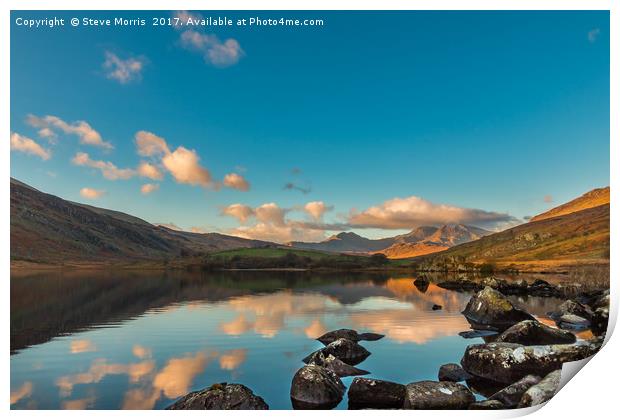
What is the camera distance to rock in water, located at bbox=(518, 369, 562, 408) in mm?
12383

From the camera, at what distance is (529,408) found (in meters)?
12.4

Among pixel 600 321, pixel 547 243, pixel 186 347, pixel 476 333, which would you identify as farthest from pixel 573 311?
pixel 547 243

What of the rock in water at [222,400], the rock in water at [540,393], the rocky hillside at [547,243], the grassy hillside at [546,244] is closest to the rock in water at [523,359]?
the rock in water at [540,393]

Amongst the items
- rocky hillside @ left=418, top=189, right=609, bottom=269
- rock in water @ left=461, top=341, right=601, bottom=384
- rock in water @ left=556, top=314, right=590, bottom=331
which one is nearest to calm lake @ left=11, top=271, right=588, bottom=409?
rock in water @ left=461, top=341, right=601, bottom=384

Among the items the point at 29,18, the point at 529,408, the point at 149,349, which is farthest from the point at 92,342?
the point at 529,408

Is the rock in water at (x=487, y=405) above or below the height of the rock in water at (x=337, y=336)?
below

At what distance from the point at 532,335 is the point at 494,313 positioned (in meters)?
9.20

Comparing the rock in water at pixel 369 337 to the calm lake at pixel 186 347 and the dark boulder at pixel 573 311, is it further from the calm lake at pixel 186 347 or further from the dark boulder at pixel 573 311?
the dark boulder at pixel 573 311

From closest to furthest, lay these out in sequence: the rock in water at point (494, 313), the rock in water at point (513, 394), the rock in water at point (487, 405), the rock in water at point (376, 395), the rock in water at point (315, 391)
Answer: the rock in water at point (487, 405)
the rock in water at point (513, 394)
the rock in water at point (376, 395)
the rock in water at point (315, 391)
the rock in water at point (494, 313)

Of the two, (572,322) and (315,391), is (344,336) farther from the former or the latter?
(572,322)

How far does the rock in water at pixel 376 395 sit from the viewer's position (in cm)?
1323

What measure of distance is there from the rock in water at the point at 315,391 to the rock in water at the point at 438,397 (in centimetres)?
227

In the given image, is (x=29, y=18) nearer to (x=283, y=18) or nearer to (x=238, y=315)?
(x=283, y=18)

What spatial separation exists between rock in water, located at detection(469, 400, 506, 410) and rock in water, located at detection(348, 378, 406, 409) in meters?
2.12
